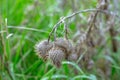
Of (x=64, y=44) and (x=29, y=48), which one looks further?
(x=29, y=48)

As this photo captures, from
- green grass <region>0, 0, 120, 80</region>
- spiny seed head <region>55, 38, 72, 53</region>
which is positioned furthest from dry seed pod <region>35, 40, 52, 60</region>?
green grass <region>0, 0, 120, 80</region>

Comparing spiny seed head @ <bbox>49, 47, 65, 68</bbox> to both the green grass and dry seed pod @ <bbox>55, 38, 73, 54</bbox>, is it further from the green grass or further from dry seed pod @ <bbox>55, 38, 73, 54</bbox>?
the green grass

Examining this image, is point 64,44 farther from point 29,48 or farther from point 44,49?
point 29,48

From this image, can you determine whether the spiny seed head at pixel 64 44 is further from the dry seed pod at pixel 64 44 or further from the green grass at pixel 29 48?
the green grass at pixel 29 48

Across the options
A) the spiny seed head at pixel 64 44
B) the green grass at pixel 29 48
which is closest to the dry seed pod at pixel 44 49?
the spiny seed head at pixel 64 44

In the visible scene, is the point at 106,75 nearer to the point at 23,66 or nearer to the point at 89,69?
the point at 89,69

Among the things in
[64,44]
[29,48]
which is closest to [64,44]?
[64,44]

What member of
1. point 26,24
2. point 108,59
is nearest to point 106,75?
point 108,59
